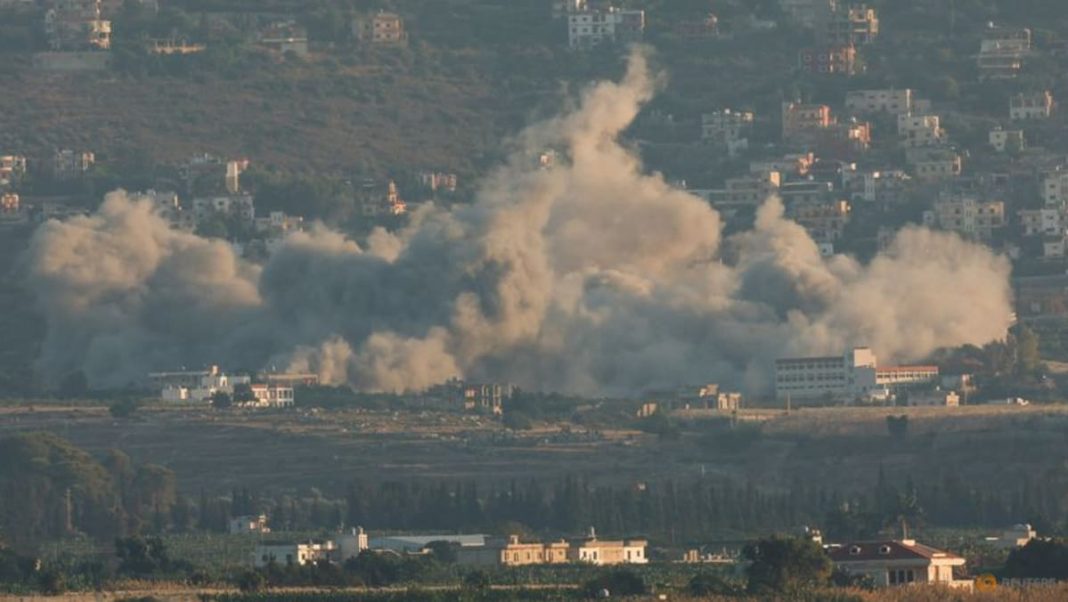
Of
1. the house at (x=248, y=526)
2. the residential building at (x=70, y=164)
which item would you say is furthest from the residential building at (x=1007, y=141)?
the house at (x=248, y=526)

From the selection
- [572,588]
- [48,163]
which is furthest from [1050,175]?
[572,588]

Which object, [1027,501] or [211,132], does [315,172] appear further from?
[1027,501]

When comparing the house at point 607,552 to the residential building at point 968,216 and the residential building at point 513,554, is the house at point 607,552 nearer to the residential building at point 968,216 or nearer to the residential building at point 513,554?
the residential building at point 513,554

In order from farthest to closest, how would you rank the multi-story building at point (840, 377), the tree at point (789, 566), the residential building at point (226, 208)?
the residential building at point (226, 208)
the multi-story building at point (840, 377)
the tree at point (789, 566)

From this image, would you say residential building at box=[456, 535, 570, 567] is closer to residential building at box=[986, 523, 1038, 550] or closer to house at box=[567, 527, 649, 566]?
house at box=[567, 527, 649, 566]

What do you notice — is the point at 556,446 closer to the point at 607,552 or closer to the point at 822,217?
the point at 607,552

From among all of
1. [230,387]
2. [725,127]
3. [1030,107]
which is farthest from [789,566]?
[1030,107]
